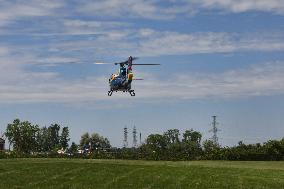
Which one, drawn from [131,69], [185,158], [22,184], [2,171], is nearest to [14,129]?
[185,158]

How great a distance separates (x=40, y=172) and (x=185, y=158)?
5080cm

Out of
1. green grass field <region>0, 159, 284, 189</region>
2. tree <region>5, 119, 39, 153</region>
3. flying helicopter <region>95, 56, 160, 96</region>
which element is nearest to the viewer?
green grass field <region>0, 159, 284, 189</region>

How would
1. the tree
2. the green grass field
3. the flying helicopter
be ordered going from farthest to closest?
the tree < the flying helicopter < the green grass field

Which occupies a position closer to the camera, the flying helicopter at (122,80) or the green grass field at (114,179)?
the green grass field at (114,179)

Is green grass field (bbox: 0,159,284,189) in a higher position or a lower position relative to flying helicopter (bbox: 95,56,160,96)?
lower

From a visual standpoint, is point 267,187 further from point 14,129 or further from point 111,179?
point 14,129

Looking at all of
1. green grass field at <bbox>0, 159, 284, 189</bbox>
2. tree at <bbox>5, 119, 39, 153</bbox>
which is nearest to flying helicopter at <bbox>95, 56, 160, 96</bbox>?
green grass field at <bbox>0, 159, 284, 189</bbox>

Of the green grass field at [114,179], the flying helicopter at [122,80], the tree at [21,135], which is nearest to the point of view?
the green grass field at [114,179]

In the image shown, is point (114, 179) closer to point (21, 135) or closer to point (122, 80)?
point (122, 80)

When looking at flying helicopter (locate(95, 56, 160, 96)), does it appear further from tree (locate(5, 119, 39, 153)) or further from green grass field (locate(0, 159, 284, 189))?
tree (locate(5, 119, 39, 153))

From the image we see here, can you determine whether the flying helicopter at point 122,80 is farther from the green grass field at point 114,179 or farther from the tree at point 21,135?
the tree at point 21,135

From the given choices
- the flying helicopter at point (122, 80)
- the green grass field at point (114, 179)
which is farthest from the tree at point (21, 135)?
the green grass field at point (114, 179)

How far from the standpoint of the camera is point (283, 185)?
39.0 m

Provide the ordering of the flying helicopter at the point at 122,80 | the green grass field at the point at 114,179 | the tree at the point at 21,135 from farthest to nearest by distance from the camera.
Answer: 1. the tree at the point at 21,135
2. the flying helicopter at the point at 122,80
3. the green grass field at the point at 114,179
